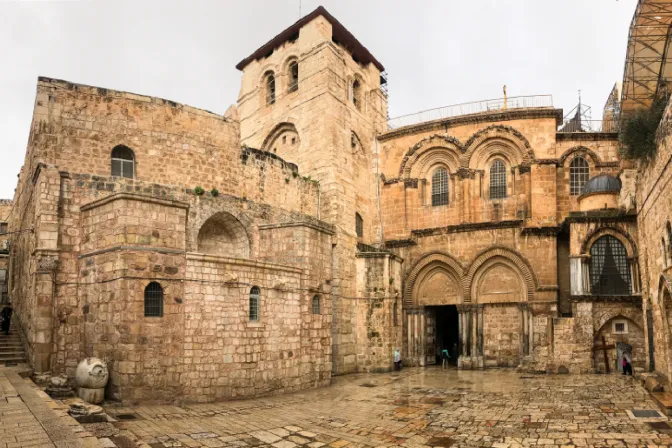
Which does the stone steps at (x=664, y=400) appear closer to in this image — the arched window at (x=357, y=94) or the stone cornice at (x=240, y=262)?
the stone cornice at (x=240, y=262)

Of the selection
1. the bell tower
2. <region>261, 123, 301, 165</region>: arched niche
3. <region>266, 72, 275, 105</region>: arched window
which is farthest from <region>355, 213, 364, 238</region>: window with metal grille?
<region>266, 72, 275, 105</region>: arched window

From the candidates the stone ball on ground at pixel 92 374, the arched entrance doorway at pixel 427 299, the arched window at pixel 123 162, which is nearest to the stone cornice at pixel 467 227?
the arched entrance doorway at pixel 427 299

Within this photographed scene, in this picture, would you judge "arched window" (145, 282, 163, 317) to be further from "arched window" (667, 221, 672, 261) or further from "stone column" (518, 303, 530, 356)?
"stone column" (518, 303, 530, 356)

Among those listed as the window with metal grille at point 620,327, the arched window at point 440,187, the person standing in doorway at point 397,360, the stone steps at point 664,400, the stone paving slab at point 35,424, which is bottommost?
the person standing in doorway at point 397,360

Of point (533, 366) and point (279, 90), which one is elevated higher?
point (279, 90)

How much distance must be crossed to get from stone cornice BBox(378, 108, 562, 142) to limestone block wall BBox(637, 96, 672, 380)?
6.34 metres

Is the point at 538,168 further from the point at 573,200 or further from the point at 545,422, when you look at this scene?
the point at 545,422

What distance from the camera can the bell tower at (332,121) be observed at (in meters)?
21.8

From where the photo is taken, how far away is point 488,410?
12.8m

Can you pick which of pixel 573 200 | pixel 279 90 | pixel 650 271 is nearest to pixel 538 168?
pixel 573 200

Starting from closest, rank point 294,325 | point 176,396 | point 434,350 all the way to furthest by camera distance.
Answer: point 176,396 → point 294,325 → point 434,350

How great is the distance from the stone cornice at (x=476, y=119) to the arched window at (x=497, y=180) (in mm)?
1957

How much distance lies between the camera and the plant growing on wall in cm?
1536

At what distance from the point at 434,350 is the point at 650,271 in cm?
1033
